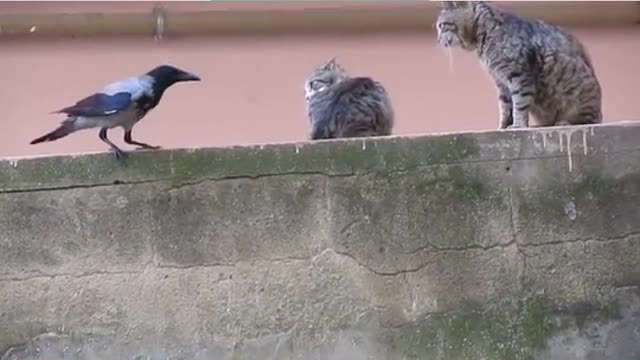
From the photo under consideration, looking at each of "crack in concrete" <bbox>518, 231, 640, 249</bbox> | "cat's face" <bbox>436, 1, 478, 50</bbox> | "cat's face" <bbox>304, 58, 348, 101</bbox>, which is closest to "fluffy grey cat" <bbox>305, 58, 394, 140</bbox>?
"cat's face" <bbox>304, 58, 348, 101</bbox>

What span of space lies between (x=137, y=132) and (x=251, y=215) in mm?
1733

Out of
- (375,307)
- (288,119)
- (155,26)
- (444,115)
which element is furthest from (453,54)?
(375,307)

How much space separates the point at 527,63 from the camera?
336cm

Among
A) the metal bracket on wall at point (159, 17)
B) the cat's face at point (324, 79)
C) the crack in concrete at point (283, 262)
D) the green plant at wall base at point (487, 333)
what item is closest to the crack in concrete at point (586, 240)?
the crack in concrete at point (283, 262)

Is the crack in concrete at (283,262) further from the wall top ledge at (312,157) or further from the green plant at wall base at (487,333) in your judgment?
the wall top ledge at (312,157)

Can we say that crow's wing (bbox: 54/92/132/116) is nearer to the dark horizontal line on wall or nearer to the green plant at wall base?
the green plant at wall base

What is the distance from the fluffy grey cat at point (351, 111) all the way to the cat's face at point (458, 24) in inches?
12.2

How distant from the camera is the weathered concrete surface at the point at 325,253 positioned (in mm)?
2883

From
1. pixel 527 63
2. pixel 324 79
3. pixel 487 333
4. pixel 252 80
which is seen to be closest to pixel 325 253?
pixel 487 333

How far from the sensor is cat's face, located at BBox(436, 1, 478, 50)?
11.4 ft

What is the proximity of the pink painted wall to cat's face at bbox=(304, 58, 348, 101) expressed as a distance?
20.3 inches

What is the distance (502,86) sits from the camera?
3461mm

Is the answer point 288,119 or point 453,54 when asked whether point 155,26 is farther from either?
point 453,54

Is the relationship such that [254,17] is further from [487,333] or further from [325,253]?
[487,333]
